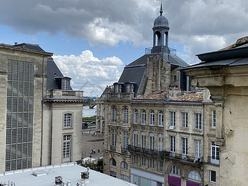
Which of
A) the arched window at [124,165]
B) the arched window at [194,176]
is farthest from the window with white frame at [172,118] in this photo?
the arched window at [124,165]

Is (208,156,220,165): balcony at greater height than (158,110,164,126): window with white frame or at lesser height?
lesser

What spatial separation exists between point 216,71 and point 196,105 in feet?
94.9

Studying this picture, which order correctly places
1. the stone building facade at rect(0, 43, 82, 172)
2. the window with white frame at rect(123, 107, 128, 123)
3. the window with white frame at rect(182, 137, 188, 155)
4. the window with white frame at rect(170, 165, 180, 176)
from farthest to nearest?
the window with white frame at rect(123, 107, 128, 123), the window with white frame at rect(170, 165, 180, 176), the window with white frame at rect(182, 137, 188, 155), the stone building facade at rect(0, 43, 82, 172)

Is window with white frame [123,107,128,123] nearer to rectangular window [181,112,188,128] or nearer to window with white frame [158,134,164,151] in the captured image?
window with white frame [158,134,164,151]

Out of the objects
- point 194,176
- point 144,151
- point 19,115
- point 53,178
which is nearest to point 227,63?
point 53,178

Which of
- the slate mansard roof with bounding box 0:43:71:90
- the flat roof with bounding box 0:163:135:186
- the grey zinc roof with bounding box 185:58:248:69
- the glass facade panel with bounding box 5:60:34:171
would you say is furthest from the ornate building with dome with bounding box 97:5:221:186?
the grey zinc roof with bounding box 185:58:248:69

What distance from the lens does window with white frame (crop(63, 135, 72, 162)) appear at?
112ft

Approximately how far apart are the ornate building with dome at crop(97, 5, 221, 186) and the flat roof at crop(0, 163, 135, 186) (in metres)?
11.4

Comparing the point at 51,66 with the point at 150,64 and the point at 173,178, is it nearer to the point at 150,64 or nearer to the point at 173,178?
the point at 150,64

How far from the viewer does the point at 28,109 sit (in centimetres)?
3136

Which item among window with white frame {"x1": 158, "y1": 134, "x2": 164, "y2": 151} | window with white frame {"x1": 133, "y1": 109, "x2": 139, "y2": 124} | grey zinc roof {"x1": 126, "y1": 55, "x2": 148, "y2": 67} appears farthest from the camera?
grey zinc roof {"x1": 126, "y1": 55, "x2": 148, "y2": 67}

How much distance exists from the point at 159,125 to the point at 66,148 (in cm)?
972

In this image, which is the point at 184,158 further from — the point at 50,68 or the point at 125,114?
the point at 50,68

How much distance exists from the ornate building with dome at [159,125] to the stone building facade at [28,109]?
7399 millimetres
